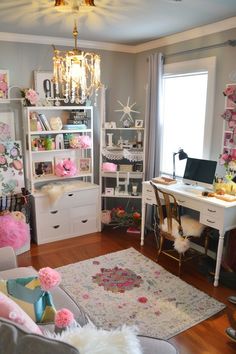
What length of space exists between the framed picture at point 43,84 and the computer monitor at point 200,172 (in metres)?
1.90

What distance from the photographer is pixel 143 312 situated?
2.48 metres

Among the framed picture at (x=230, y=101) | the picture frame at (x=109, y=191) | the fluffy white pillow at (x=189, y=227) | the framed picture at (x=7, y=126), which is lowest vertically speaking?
the fluffy white pillow at (x=189, y=227)

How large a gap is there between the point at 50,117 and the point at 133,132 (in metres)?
1.24

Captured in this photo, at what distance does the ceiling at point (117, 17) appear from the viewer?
7.89 feet

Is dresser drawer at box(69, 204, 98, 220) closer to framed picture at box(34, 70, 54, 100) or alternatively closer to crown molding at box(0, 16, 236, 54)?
framed picture at box(34, 70, 54, 100)

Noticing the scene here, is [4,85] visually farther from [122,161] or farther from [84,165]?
[122,161]

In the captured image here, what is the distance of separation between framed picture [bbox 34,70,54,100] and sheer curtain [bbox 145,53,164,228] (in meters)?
1.23

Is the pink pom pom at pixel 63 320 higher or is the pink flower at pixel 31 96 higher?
the pink flower at pixel 31 96

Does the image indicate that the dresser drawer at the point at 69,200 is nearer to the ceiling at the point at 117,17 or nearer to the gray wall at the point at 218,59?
the gray wall at the point at 218,59

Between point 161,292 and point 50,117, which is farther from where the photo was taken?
point 50,117

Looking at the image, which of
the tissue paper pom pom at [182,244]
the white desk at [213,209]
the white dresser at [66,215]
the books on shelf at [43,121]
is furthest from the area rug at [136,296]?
the books on shelf at [43,121]

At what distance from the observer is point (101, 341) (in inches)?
44.3

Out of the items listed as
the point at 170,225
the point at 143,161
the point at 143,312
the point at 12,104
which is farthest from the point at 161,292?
the point at 12,104

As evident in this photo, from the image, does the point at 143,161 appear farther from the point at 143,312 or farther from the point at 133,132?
the point at 143,312
